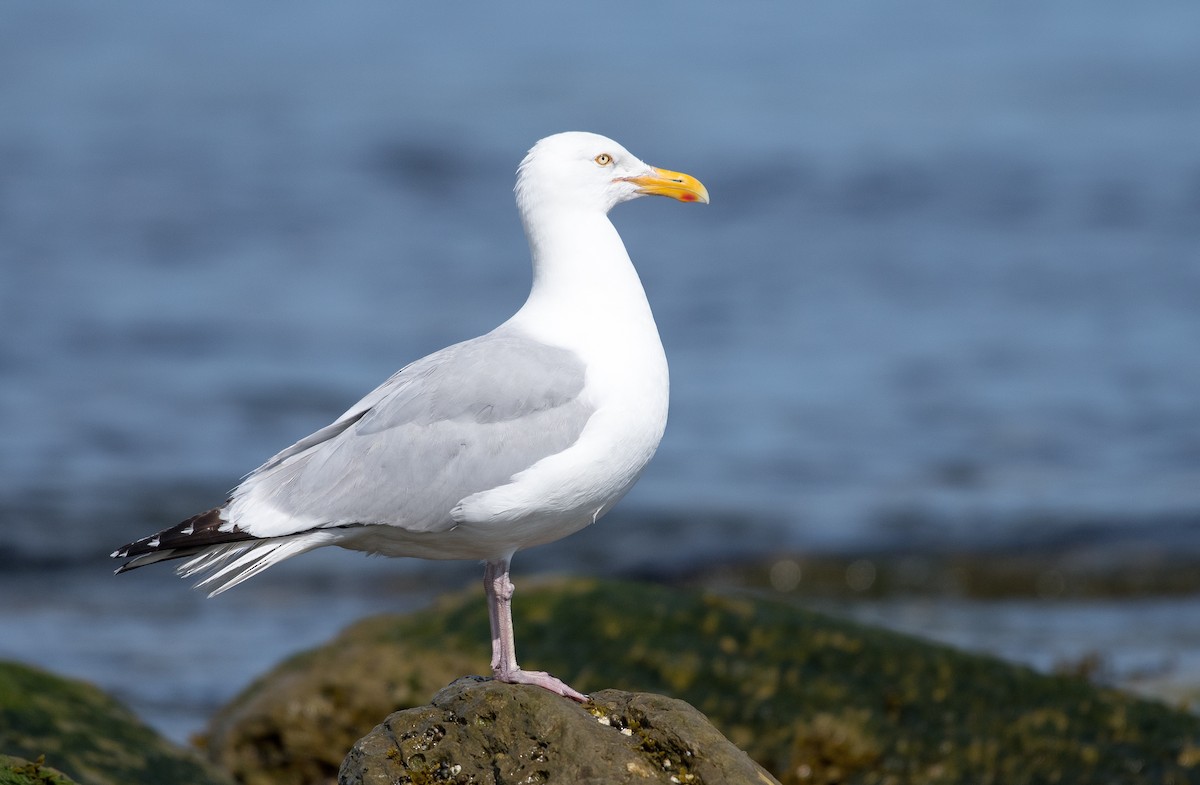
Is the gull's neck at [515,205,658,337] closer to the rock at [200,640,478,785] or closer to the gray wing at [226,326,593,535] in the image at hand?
the gray wing at [226,326,593,535]

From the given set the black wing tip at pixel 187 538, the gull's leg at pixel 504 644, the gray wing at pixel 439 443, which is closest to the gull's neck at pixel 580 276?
the gray wing at pixel 439 443

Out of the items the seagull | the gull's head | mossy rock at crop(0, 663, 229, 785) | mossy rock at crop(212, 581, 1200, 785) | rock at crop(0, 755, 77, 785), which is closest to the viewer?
rock at crop(0, 755, 77, 785)

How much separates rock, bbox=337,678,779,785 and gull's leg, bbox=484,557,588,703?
0.81 ft

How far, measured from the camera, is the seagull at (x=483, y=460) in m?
5.60

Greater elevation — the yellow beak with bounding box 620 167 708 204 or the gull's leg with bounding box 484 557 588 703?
the yellow beak with bounding box 620 167 708 204

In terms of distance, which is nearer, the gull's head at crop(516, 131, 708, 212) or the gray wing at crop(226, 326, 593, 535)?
the gray wing at crop(226, 326, 593, 535)

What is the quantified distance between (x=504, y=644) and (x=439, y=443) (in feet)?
2.69

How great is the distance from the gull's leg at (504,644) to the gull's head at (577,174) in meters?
1.56

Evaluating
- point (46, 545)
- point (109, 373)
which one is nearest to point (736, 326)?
point (109, 373)

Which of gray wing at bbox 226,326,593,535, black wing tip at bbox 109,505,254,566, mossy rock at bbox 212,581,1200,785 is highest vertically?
gray wing at bbox 226,326,593,535

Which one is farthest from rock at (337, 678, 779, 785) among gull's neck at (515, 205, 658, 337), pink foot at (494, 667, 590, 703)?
gull's neck at (515, 205, 658, 337)

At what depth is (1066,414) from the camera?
54.6 ft

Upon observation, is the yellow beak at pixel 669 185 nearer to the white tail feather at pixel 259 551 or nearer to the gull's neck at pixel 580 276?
the gull's neck at pixel 580 276

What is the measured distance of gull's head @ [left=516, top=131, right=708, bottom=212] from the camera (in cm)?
631
